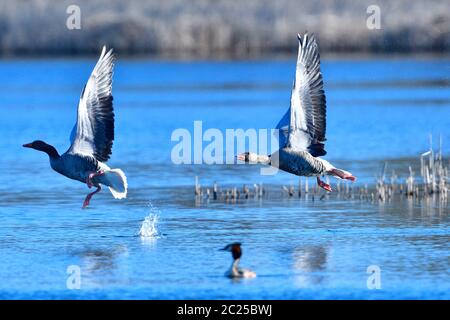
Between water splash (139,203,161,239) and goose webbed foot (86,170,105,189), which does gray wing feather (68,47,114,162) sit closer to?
goose webbed foot (86,170,105,189)

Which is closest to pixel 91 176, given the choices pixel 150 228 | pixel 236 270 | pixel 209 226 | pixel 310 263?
pixel 150 228

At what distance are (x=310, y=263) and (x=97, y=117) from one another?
3609 mm

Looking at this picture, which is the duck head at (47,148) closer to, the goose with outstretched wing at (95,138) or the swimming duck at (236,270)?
the goose with outstretched wing at (95,138)

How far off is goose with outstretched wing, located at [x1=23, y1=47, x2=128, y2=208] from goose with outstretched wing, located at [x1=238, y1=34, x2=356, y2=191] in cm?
203

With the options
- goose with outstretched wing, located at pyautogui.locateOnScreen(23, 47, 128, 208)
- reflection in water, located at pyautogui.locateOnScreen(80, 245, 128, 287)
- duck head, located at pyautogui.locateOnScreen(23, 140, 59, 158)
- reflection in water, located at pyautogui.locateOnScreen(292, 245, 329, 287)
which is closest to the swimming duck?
reflection in water, located at pyautogui.locateOnScreen(292, 245, 329, 287)

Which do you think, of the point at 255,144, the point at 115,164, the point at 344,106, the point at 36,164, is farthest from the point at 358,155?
the point at 344,106

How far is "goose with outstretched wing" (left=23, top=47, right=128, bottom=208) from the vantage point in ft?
50.4

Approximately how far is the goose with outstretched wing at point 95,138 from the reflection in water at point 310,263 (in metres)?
2.85

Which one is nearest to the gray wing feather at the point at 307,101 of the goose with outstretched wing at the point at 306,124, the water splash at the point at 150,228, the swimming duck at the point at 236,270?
the goose with outstretched wing at the point at 306,124

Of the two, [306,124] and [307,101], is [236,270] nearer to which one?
[306,124]

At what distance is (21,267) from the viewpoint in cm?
1336

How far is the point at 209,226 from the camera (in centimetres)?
1583

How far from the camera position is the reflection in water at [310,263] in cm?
1249
